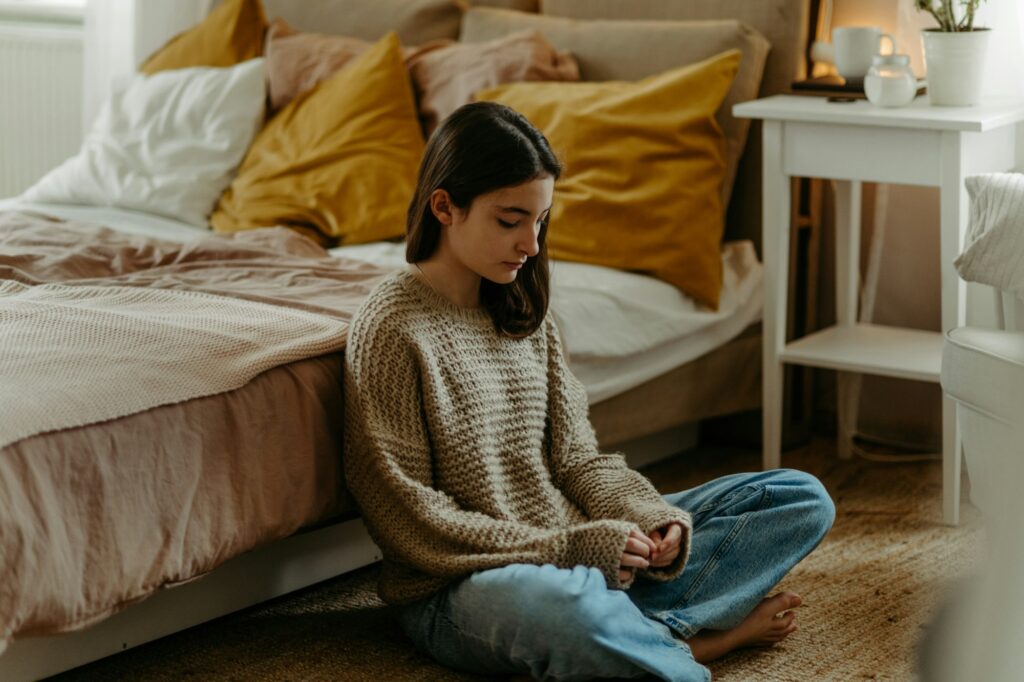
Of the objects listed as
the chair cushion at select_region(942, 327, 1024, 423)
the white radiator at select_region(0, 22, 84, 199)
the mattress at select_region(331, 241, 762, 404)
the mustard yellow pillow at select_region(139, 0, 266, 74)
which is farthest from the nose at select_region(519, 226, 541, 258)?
the white radiator at select_region(0, 22, 84, 199)

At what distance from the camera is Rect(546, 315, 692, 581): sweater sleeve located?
1.68 m

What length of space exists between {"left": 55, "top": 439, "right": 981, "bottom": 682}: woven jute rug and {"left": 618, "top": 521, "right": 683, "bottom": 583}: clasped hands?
0.18m

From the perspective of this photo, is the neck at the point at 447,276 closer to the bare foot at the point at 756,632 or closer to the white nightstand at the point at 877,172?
the bare foot at the point at 756,632

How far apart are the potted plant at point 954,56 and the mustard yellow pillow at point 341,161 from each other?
0.99 meters

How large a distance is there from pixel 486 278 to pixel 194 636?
0.62 m

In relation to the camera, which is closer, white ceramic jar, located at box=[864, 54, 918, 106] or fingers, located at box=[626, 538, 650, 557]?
fingers, located at box=[626, 538, 650, 557]

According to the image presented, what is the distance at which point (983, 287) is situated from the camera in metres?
2.38

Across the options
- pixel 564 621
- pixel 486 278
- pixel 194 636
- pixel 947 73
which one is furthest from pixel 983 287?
pixel 194 636

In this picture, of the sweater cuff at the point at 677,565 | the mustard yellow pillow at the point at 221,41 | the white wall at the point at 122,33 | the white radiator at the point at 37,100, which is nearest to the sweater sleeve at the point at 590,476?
the sweater cuff at the point at 677,565

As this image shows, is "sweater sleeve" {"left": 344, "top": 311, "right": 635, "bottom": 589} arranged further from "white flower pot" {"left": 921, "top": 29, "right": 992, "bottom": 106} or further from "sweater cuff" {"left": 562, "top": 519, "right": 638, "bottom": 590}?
"white flower pot" {"left": 921, "top": 29, "right": 992, "bottom": 106}

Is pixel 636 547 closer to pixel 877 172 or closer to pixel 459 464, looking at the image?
pixel 459 464

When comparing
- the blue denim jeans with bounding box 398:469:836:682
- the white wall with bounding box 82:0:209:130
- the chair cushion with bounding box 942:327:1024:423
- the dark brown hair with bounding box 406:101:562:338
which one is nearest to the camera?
the blue denim jeans with bounding box 398:469:836:682

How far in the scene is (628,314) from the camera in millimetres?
2316

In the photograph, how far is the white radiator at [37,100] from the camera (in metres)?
3.76
